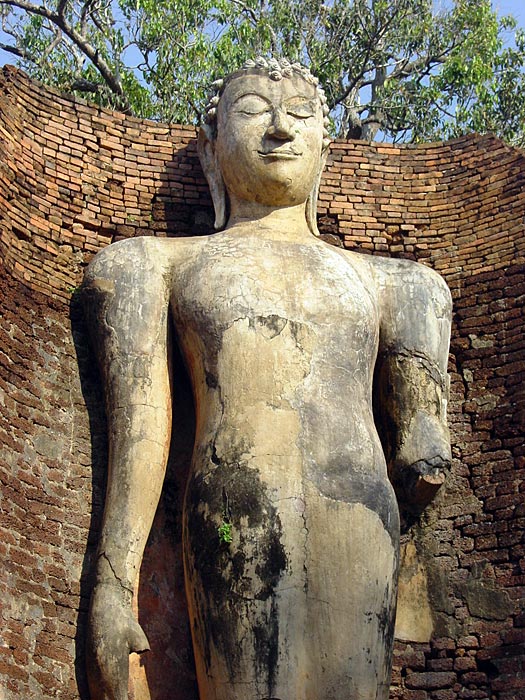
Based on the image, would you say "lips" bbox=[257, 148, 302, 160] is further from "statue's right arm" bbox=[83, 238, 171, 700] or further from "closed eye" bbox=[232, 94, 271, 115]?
"statue's right arm" bbox=[83, 238, 171, 700]

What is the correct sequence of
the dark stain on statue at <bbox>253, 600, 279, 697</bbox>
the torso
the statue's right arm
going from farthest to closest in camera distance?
1. the torso
2. the statue's right arm
3. the dark stain on statue at <bbox>253, 600, 279, 697</bbox>

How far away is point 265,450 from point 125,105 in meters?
7.04

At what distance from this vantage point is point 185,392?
25.8 feet

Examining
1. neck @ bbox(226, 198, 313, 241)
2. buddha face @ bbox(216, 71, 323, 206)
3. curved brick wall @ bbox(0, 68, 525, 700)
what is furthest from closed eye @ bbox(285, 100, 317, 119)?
curved brick wall @ bbox(0, 68, 525, 700)

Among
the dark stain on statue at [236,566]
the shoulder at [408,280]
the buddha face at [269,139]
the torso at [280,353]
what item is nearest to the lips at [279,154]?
the buddha face at [269,139]

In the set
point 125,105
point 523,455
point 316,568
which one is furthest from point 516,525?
point 125,105

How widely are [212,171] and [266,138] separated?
50cm

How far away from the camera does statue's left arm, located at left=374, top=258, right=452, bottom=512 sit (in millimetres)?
7680

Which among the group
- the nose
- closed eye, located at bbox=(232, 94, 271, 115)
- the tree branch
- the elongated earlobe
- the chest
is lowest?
the chest

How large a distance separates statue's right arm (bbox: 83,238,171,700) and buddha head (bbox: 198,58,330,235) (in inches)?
27.3

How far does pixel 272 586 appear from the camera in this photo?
22.3 feet

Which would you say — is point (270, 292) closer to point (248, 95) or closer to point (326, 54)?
point (248, 95)

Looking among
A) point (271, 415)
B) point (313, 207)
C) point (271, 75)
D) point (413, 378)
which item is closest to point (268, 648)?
point (271, 415)

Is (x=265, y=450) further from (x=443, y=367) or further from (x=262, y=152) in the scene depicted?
(x=262, y=152)
